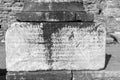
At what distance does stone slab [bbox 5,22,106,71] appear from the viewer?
3.08m

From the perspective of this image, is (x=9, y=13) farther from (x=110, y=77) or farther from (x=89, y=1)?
(x=110, y=77)

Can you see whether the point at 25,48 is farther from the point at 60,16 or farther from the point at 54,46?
the point at 60,16

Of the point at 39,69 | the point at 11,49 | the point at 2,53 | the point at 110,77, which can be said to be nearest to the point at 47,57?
the point at 39,69

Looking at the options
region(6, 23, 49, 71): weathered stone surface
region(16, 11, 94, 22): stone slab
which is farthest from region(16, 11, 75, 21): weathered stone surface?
region(6, 23, 49, 71): weathered stone surface

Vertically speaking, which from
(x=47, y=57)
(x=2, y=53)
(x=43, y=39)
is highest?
(x=43, y=39)

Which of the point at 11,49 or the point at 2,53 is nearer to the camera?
the point at 11,49

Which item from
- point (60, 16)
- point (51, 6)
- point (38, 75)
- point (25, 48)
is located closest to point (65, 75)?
point (38, 75)

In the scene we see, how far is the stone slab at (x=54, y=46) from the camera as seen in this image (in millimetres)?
3076

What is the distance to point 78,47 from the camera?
3135 millimetres

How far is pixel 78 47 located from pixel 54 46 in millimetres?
315

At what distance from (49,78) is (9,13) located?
15.1ft

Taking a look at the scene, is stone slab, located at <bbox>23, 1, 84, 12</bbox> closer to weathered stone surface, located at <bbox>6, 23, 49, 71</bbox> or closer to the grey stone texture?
weathered stone surface, located at <bbox>6, 23, 49, 71</bbox>

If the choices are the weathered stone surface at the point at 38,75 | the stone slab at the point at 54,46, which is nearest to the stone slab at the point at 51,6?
the stone slab at the point at 54,46

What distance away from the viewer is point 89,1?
24.9ft
